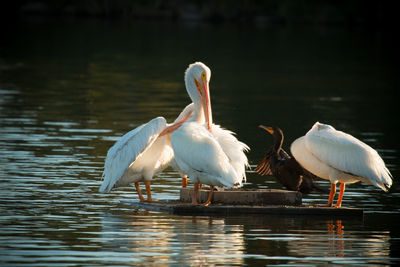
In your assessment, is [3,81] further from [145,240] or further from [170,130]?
[145,240]

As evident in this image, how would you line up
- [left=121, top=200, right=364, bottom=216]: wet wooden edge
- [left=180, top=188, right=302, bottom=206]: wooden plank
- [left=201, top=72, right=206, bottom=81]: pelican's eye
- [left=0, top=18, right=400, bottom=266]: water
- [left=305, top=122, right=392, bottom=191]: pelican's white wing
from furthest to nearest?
[left=201, top=72, right=206, bottom=81]: pelican's eye < [left=180, top=188, right=302, bottom=206]: wooden plank < [left=305, top=122, right=392, bottom=191]: pelican's white wing < [left=121, top=200, right=364, bottom=216]: wet wooden edge < [left=0, top=18, right=400, bottom=266]: water

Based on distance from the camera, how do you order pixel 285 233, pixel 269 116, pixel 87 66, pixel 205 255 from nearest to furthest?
pixel 205 255, pixel 285 233, pixel 269 116, pixel 87 66

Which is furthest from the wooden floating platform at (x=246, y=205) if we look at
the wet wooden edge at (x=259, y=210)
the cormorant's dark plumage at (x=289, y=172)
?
the cormorant's dark plumage at (x=289, y=172)

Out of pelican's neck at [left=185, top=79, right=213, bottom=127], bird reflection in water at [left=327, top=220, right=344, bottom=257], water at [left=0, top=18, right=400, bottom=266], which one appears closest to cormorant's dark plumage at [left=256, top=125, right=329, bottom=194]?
water at [left=0, top=18, right=400, bottom=266]

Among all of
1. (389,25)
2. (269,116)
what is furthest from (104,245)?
(389,25)

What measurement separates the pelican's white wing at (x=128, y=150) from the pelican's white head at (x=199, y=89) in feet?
3.22

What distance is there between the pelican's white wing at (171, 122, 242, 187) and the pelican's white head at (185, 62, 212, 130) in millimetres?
1089

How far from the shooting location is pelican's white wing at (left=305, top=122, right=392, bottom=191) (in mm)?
10289

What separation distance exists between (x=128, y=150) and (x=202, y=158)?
0.81 meters

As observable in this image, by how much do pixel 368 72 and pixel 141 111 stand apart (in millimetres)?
16159

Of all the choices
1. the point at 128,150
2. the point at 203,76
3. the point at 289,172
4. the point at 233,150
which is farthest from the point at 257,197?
the point at 203,76

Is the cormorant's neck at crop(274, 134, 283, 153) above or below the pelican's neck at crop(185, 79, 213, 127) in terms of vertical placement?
below

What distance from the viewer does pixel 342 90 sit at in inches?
1076

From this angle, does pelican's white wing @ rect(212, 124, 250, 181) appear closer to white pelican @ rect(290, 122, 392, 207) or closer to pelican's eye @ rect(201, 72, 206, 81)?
white pelican @ rect(290, 122, 392, 207)
